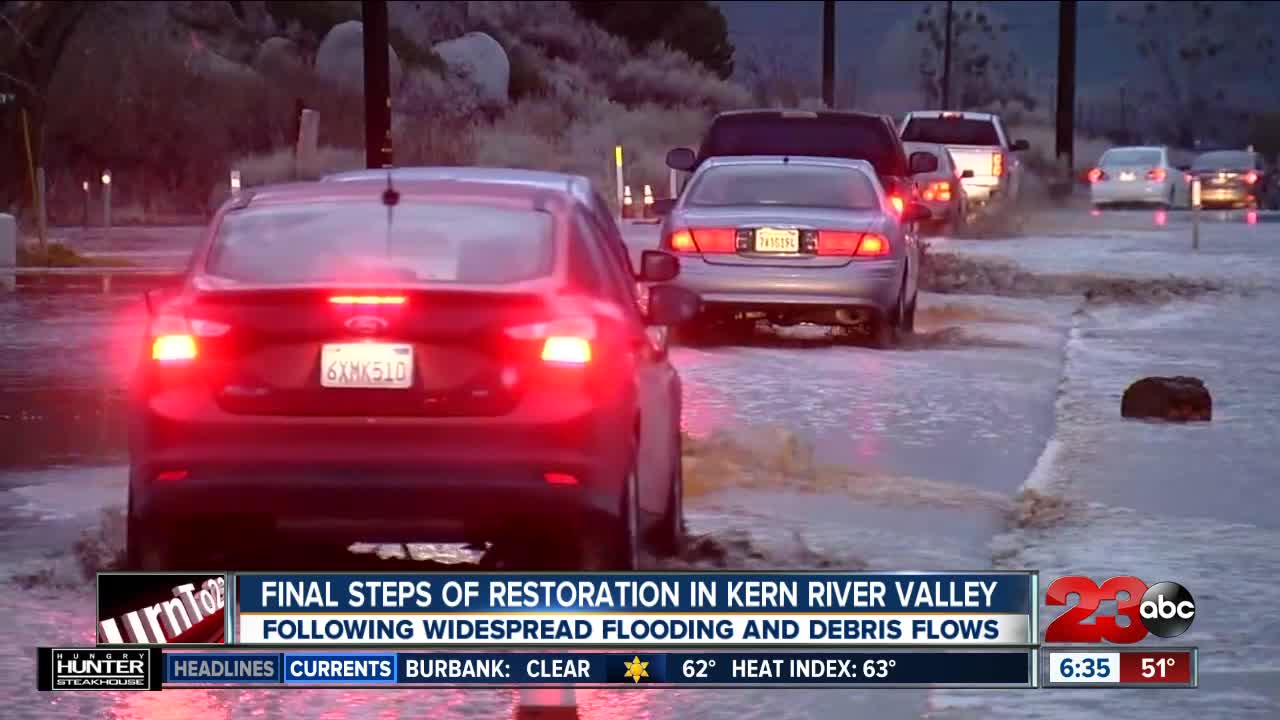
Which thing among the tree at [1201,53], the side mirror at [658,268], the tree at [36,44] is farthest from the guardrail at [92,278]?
the tree at [1201,53]

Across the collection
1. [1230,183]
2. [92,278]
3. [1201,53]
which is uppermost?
[92,278]

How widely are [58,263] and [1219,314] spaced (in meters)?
13.4

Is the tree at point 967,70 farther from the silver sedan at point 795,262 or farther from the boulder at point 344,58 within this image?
the silver sedan at point 795,262

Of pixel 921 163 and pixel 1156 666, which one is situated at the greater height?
pixel 1156 666

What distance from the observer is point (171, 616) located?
961 cm

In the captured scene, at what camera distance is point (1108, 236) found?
45.9m

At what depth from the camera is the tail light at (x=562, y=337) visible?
10281 millimetres

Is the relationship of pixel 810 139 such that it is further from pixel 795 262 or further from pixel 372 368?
pixel 372 368

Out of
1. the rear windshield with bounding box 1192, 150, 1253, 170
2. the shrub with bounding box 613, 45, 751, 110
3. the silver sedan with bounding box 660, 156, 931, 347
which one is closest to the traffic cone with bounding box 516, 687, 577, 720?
the silver sedan with bounding box 660, 156, 931, 347

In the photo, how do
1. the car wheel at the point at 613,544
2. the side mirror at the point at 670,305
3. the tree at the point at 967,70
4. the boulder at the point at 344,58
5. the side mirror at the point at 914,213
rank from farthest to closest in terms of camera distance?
the tree at the point at 967,70 → the boulder at the point at 344,58 → the side mirror at the point at 914,213 → the side mirror at the point at 670,305 → the car wheel at the point at 613,544

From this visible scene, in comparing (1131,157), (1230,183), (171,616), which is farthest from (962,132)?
(171,616)

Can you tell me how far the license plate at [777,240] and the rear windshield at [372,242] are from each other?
1193 cm

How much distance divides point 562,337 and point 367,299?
0.67 meters

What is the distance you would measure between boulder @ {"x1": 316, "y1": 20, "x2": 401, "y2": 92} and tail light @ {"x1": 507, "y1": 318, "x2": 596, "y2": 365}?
198ft
